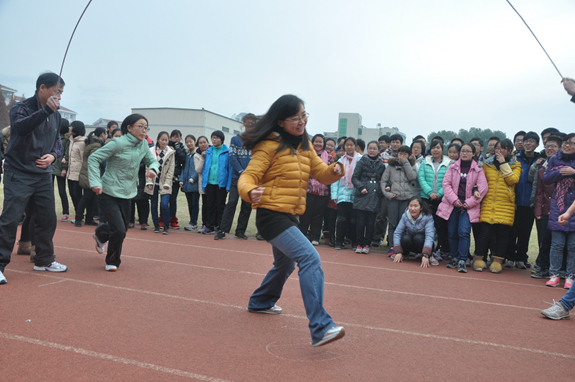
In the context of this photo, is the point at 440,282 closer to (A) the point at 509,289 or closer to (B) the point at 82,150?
(A) the point at 509,289

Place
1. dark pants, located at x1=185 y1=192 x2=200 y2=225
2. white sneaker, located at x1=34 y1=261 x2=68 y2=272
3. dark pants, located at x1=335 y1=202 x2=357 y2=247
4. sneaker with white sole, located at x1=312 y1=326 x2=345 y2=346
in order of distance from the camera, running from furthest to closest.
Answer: dark pants, located at x1=185 y1=192 x2=200 y2=225 → dark pants, located at x1=335 y1=202 x2=357 y2=247 → white sneaker, located at x1=34 y1=261 x2=68 y2=272 → sneaker with white sole, located at x1=312 y1=326 x2=345 y2=346

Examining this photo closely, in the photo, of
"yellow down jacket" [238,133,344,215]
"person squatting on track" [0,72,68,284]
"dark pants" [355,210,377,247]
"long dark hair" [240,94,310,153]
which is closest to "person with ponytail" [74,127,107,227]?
"person squatting on track" [0,72,68,284]

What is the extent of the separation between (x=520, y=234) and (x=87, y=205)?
9.46m

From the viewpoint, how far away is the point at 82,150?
425 inches

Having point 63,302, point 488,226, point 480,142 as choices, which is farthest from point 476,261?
point 63,302

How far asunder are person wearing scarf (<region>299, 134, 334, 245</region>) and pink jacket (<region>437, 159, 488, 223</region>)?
258 cm

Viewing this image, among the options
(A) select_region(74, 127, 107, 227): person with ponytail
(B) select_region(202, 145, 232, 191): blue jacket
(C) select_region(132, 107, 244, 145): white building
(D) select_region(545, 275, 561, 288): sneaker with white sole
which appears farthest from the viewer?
(C) select_region(132, 107, 244, 145): white building

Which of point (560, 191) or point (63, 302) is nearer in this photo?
point (63, 302)

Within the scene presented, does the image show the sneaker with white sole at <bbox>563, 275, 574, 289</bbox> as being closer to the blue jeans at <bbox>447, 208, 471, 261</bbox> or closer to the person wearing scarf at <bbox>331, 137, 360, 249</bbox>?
the blue jeans at <bbox>447, 208, 471, 261</bbox>

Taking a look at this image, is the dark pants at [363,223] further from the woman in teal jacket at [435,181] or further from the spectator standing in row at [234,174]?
the spectator standing in row at [234,174]

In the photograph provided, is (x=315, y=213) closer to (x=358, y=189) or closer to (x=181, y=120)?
(x=358, y=189)

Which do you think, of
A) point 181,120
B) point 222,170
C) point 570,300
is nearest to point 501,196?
point 570,300

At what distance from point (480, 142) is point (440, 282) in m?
4.08

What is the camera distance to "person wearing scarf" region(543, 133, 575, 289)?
6762mm
